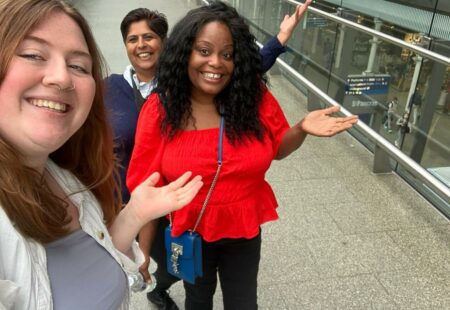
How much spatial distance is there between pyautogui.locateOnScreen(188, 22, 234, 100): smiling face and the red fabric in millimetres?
180

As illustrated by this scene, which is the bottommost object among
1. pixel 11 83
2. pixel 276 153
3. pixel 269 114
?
pixel 276 153

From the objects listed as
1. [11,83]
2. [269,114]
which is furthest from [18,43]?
[269,114]

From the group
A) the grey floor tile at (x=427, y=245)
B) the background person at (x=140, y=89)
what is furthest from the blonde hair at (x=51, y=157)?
the grey floor tile at (x=427, y=245)

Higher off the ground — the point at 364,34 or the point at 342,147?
the point at 364,34

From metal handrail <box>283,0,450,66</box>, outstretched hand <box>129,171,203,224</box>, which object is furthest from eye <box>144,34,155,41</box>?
metal handrail <box>283,0,450,66</box>

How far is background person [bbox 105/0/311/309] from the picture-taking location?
1.81 metres

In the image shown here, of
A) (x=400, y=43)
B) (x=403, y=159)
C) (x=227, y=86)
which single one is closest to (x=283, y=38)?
(x=227, y=86)

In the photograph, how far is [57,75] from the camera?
84 centimetres

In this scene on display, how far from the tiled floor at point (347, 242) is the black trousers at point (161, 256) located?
0.68 ft

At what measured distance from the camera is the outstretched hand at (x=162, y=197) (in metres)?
1.24

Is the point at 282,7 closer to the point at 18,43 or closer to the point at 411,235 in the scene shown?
the point at 411,235

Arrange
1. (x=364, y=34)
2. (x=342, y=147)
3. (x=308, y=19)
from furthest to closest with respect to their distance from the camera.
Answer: (x=308, y=19) → (x=342, y=147) → (x=364, y=34)

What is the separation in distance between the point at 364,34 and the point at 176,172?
2711 mm

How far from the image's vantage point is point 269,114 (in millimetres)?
1665
